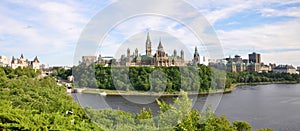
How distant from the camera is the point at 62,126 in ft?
16.7

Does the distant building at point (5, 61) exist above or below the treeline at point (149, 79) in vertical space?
above

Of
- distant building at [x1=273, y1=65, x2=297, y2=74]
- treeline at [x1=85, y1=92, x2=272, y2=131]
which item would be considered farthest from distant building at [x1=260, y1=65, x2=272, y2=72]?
treeline at [x1=85, y1=92, x2=272, y2=131]

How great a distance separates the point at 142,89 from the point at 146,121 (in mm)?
22305

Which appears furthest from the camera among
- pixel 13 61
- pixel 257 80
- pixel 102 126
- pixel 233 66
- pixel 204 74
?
pixel 233 66

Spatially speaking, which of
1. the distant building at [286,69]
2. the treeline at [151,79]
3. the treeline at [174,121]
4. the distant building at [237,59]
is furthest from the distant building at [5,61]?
the distant building at [286,69]

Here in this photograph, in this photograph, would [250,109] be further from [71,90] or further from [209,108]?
[71,90]

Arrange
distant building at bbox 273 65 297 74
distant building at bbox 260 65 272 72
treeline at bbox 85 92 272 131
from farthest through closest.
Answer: distant building at bbox 260 65 272 72, distant building at bbox 273 65 297 74, treeline at bbox 85 92 272 131

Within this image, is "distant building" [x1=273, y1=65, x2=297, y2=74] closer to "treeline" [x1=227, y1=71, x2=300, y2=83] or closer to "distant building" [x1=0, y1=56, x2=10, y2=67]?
"treeline" [x1=227, y1=71, x2=300, y2=83]

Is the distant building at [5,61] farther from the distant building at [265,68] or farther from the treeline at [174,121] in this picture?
the distant building at [265,68]

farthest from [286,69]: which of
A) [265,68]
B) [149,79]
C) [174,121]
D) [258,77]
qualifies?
[174,121]

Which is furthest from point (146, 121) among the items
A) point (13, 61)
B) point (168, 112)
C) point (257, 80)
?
point (13, 61)

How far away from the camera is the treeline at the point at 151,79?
2297cm

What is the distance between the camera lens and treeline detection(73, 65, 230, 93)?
22969 mm

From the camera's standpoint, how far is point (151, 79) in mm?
25781
